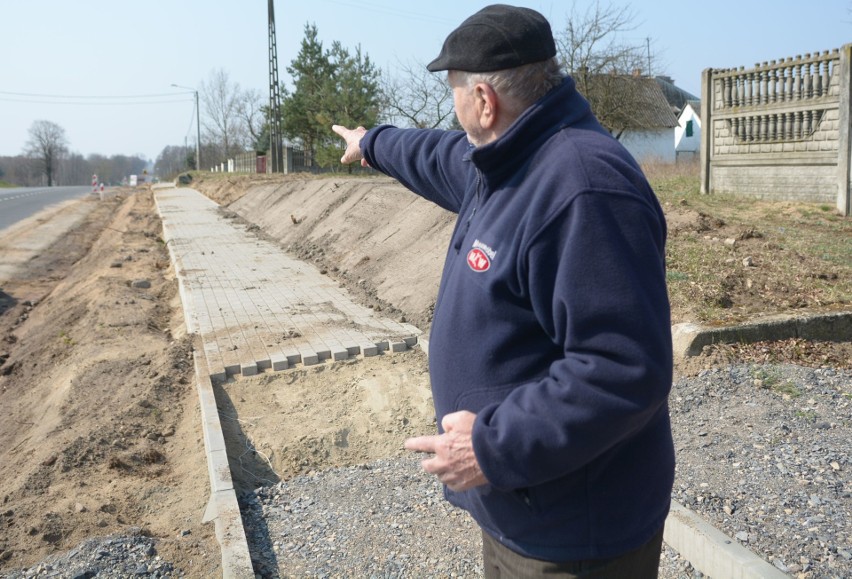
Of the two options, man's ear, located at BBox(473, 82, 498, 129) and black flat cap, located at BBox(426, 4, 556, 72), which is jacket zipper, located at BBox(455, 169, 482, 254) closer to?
man's ear, located at BBox(473, 82, 498, 129)

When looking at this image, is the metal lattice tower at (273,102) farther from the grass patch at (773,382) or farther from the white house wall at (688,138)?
the grass patch at (773,382)

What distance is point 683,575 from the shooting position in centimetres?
358

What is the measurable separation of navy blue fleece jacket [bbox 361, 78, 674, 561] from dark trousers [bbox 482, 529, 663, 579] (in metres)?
0.03

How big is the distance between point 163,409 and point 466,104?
16.6ft

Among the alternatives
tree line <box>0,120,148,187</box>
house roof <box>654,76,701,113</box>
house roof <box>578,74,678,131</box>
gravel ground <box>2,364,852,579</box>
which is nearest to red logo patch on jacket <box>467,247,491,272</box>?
gravel ground <box>2,364,852,579</box>

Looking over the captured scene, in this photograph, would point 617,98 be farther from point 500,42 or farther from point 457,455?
point 457,455

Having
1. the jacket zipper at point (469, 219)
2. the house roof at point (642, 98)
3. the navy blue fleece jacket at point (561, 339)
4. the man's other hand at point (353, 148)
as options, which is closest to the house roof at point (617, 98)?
the house roof at point (642, 98)

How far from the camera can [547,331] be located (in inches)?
69.7

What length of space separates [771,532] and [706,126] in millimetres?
11679

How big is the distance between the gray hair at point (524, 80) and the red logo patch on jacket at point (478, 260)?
0.37 m

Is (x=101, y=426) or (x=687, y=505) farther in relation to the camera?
(x=101, y=426)

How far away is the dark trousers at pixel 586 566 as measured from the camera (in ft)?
6.05

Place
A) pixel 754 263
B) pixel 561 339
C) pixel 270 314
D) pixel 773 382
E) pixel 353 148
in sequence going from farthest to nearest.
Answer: pixel 270 314
pixel 754 263
pixel 773 382
pixel 353 148
pixel 561 339

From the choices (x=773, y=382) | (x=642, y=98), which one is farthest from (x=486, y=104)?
(x=642, y=98)
